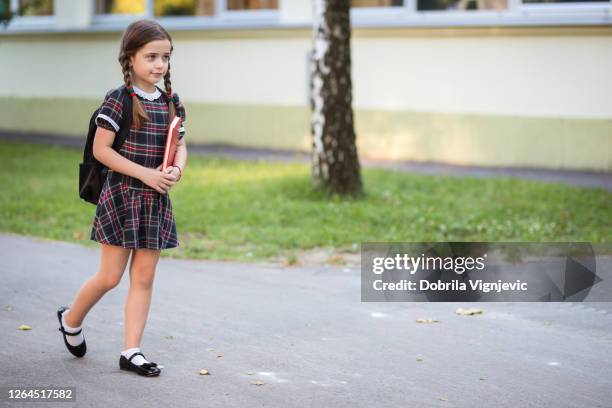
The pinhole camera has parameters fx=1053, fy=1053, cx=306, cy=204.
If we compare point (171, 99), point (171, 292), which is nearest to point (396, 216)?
point (171, 292)

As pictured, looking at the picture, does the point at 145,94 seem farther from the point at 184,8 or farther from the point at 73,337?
the point at 184,8

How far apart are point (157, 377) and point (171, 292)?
212 centimetres

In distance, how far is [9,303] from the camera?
264 inches

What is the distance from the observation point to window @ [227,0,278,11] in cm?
1620

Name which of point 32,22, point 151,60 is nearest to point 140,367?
point 151,60

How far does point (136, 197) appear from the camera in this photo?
16.6 feet

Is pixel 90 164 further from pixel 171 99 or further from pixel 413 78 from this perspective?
pixel 413 78

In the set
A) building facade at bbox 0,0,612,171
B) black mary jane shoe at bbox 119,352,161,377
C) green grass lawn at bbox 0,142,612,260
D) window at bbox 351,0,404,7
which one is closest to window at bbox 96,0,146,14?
building facade at bbox 0,0,612,171

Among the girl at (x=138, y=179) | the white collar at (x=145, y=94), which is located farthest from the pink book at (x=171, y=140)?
the white collar at (x=145, y=94)

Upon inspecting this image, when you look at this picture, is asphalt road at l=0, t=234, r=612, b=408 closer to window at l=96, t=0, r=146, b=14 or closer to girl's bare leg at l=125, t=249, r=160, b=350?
girl's bare leg at l=125, t=249, r=160, b=350

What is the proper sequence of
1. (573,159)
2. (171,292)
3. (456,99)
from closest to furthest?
1. (171,292)
2. (573,159)
3. (456,99)

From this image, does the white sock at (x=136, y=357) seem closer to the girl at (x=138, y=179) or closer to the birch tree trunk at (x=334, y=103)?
the girl at (x=138, y=179)

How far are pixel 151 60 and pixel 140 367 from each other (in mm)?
1472

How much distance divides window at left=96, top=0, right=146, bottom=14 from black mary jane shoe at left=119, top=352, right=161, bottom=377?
1361 centimetres
